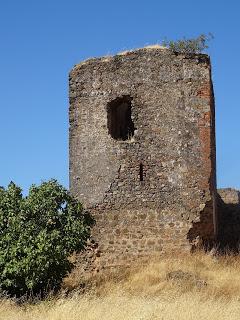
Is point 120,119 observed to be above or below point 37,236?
above

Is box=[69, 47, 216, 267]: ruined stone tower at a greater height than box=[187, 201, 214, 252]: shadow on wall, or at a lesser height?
greater

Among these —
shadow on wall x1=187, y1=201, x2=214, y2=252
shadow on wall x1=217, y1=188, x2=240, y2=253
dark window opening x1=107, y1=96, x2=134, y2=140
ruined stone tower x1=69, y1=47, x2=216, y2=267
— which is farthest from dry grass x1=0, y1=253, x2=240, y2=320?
dark window opening x1=107, y1=96, x2=134, y2=140

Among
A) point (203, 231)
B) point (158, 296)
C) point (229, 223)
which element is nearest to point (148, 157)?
point (203, 231)

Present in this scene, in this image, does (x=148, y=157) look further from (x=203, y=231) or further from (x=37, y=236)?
(x=37, y=236)

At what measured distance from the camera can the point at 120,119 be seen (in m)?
18.4

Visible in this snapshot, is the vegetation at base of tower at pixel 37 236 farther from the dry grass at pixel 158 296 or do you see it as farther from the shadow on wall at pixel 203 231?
the shadow on wall at pixel 203 231

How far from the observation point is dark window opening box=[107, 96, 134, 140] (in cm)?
1722

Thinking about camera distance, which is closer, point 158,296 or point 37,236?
point 158,296

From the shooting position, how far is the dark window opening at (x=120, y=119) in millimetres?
17219

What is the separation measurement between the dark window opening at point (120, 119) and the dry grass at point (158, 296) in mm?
3895

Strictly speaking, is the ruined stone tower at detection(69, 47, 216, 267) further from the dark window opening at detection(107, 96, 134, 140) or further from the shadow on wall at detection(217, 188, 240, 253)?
the shadow on wall at detection(217, 188, 240, 253)

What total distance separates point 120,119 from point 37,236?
5.94 metres

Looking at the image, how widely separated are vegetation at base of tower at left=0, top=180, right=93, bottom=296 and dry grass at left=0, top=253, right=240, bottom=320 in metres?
0.86

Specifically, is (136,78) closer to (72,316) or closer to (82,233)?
(82,233)
